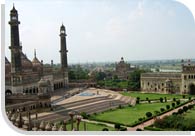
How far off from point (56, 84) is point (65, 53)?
226 cm

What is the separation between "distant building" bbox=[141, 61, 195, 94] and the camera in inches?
822

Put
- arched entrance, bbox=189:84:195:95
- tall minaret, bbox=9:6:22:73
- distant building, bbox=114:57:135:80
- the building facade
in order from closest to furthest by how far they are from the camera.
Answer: tall minaret, bbox=9:6:22:73 → the building facade → arched entrance, bbox=189:84:195:95 → distant building, bbox=114:57:135:80

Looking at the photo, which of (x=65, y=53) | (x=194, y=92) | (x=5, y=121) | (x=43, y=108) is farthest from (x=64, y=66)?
(x=5, y=121)

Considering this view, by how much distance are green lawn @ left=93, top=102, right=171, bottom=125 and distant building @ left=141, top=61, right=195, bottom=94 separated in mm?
4754

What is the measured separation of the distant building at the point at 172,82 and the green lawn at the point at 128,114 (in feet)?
15.6

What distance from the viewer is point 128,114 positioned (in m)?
14.2

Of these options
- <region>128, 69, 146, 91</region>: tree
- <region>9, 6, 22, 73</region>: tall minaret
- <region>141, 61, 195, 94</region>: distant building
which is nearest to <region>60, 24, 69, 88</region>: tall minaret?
<region>128, 69, 146, 91</region>: tree

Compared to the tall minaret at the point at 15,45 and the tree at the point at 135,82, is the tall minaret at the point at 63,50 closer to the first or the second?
the tree at the point at 135,82

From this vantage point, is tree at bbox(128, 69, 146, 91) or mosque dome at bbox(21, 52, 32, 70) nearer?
mosque dome at bbox(21, 52, 32, 70)

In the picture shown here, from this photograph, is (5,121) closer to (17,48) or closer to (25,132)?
(25,132)

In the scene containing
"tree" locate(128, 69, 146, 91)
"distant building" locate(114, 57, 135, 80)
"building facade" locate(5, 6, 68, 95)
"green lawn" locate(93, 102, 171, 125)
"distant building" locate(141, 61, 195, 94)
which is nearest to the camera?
"green lawn" locate(93, 102, 171, 125)

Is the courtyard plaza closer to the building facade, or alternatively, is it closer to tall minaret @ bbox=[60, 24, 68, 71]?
the building facade

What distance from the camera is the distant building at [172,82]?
2089 cm

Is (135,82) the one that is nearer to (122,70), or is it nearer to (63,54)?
(63,54)
